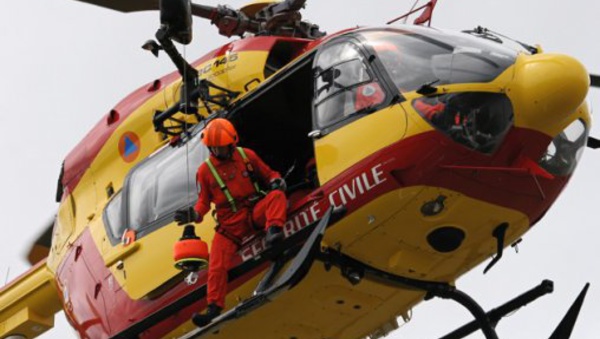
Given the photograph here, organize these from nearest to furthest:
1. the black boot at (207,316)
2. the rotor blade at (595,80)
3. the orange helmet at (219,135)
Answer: the black boot at (207,316), the orange helmet at (219,135), the rotor blade at (595,80)

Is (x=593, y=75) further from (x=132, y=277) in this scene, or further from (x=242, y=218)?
(x=132, y=277)

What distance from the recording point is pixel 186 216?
32.0ft

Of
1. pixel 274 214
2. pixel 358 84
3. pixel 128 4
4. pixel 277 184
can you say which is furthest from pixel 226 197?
pixel 128 4

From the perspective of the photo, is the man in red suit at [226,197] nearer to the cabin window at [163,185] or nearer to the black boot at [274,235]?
the black boot at [274,235]

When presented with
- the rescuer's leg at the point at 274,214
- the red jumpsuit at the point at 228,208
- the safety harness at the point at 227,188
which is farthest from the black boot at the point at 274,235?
the safety harness at the point at 227,188

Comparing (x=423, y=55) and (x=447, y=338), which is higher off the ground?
(x=423, y=55)

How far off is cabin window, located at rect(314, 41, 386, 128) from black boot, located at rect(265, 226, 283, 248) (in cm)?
86

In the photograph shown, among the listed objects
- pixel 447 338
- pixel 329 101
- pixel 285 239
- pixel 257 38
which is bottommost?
pixel 447 338

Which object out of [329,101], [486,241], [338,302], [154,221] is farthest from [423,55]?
[154,221]

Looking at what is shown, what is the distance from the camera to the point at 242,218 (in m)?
9.71

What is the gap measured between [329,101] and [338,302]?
165 cm

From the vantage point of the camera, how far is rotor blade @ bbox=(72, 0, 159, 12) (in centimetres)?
1250

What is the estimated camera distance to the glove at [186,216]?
9727mm

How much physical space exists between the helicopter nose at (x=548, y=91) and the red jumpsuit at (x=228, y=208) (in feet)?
6.39
